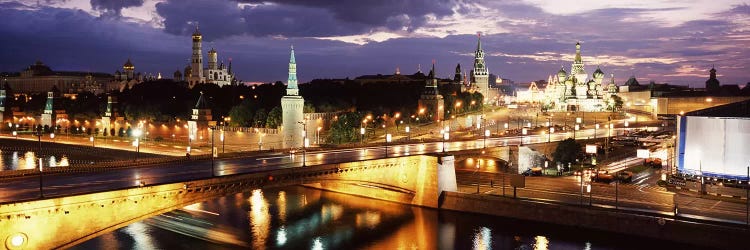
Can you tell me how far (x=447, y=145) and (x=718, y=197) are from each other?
2384 centimetres

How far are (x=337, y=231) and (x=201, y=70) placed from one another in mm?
121836

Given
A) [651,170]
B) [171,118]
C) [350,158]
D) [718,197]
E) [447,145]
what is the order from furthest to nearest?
1. [171,118]
2. [447,145]
3. [651,170]
4. [350,158]
5. [718,197]

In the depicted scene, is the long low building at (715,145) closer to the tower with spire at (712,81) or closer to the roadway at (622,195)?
the roadway at (622,195)

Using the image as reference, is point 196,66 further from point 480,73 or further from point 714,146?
point 714,146

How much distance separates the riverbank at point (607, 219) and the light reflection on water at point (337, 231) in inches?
21.4

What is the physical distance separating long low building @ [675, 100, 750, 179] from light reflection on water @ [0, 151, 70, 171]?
59.4m

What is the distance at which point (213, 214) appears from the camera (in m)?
43.6

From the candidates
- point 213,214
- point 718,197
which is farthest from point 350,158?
point 718,197

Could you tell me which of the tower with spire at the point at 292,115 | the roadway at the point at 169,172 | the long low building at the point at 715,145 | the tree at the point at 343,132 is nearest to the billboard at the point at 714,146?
the long low building at the point at 715,145

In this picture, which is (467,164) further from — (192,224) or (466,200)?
(192,224)

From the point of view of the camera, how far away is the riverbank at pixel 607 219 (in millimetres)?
32969

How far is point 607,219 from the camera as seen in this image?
36875 mm

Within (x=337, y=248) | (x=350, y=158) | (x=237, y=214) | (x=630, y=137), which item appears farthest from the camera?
(x=630, y=137)

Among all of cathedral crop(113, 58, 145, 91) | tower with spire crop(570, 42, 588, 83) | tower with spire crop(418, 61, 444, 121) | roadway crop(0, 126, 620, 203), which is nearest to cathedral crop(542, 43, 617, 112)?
tower with spire crop(570, 42, 588, 83)
